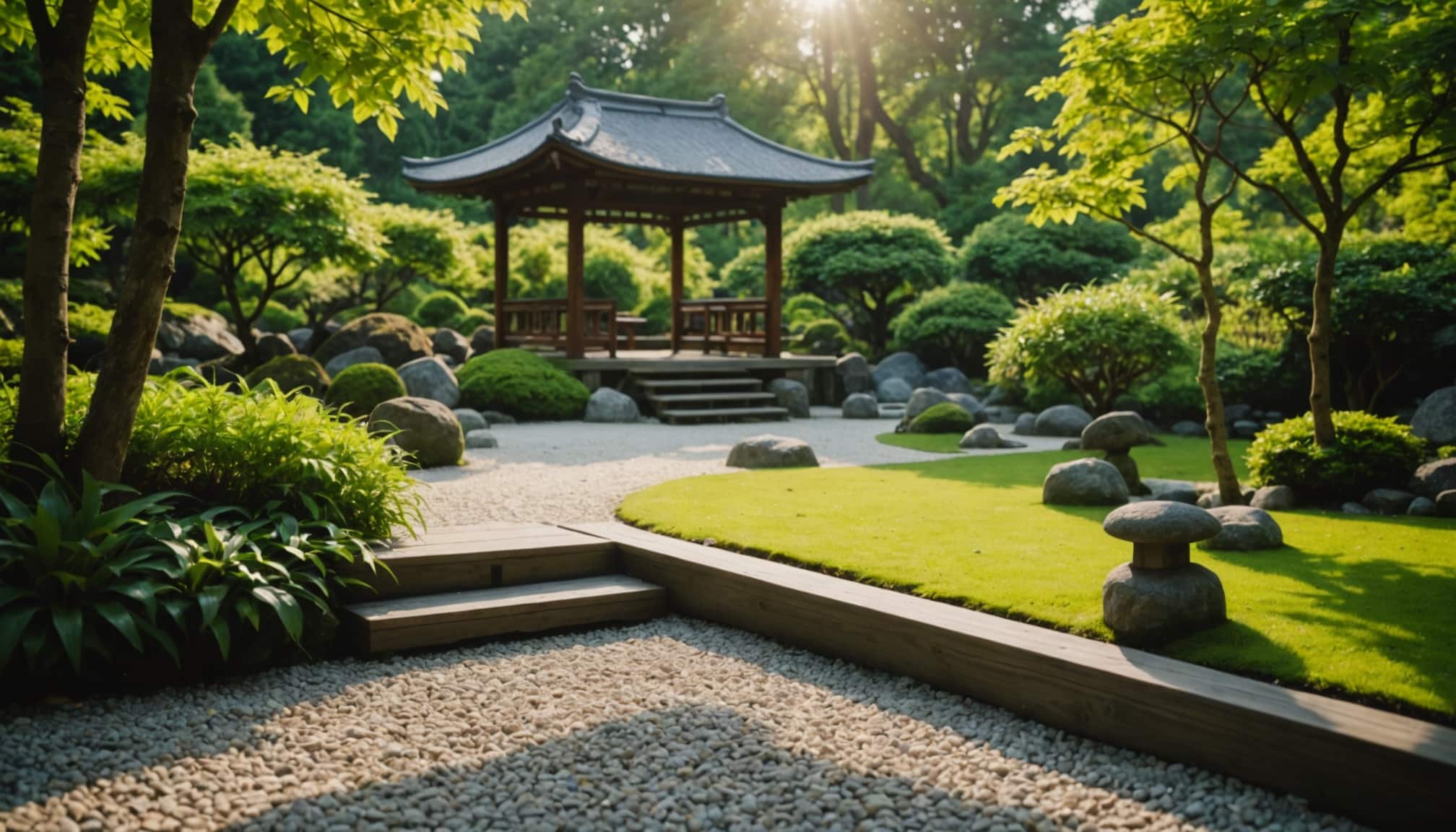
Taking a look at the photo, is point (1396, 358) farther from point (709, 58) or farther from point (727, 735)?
point (709, 58)

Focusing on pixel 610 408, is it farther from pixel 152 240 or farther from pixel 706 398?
pixel 152 240

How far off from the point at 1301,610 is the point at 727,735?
2226mm

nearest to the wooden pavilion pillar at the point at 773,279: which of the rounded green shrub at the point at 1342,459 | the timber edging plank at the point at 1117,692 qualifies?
the rounded green shrub at the point at 1342,459

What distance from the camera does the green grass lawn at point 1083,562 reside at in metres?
3.32

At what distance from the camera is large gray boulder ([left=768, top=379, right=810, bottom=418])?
15.2 metres

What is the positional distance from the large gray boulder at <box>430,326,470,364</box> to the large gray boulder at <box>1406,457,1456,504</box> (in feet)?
47.4

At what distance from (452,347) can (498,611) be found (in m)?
14.2

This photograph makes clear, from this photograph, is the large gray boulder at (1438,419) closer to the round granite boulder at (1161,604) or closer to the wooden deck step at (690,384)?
the round granite boulder at (1161,604)

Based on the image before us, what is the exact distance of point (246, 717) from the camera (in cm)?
352

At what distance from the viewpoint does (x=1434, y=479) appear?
6711 mm

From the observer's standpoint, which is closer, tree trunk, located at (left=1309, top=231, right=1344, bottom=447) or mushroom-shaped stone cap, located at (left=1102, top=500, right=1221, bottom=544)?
mushroom-shaped stone cap, located at (left=1102, top=500, right=1221, bottom=544)

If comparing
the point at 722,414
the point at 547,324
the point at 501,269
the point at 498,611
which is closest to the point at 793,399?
the point at 722,414

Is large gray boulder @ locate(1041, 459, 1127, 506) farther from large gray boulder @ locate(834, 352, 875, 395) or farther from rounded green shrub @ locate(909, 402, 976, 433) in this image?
large gray boulder @ locate(834, 352, 875, 395)

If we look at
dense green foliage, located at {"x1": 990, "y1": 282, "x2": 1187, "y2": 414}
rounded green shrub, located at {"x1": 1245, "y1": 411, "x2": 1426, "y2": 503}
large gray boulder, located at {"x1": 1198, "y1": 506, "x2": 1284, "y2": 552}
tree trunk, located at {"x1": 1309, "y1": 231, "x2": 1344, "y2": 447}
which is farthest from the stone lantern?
dense green foliage, located at {"x1": 990, "y1": 282, "x2": 1187, "y2": 414}
